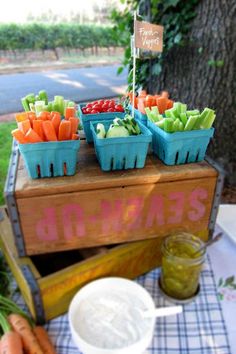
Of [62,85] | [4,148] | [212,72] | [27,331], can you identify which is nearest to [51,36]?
[62,85]

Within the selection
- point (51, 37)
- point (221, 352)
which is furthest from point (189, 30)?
point (51, 37)

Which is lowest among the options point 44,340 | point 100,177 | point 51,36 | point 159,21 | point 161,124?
point 51,36

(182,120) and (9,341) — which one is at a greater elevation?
(182,120)

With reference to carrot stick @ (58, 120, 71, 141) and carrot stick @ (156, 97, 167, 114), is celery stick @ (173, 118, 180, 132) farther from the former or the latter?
carrot stick @ (58, 120, 71, 141)

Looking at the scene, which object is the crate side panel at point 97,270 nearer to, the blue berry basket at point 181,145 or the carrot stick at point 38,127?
the blue berry basket at point 181,145

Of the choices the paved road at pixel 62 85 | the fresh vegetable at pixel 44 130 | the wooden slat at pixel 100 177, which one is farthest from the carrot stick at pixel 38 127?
the paved road at pixel 62 85

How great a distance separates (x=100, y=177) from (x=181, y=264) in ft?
1.08

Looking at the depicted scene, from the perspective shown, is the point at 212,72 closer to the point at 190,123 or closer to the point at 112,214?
the point at 190,123

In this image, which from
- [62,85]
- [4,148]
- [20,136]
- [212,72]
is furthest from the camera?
[62,85]

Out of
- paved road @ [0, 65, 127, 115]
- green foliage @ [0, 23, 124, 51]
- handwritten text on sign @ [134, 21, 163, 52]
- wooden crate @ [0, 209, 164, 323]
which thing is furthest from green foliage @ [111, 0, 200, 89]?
green foliage @ [0, 23, 124, 51]

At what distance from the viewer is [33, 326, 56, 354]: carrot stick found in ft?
2.41

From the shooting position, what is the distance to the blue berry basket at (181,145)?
93cm

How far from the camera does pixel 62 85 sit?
6.89 m

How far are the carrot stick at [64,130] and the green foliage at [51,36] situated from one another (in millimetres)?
10522
